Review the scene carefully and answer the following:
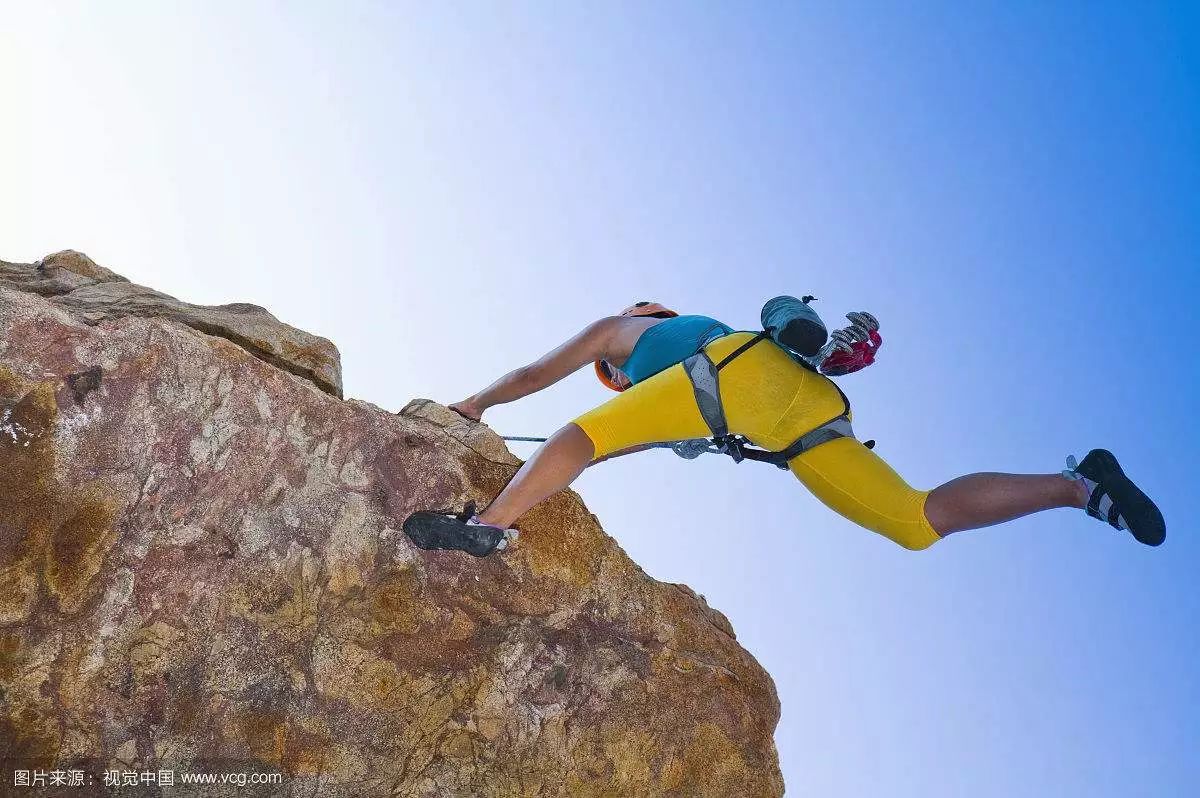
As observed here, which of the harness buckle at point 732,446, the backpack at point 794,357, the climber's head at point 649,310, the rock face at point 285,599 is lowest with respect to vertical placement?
the rock face at point 285,599

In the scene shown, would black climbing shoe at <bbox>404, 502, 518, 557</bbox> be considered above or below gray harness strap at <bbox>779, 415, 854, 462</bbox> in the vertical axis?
below

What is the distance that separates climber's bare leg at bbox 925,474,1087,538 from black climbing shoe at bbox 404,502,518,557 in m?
2.43

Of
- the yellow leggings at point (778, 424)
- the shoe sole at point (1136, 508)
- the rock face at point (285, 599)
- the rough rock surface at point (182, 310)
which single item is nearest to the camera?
the rock face at point (285, 599)

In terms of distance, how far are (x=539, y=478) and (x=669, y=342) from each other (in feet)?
4.58

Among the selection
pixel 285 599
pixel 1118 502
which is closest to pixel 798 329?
pixel 1118 502

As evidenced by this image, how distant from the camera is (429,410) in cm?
579

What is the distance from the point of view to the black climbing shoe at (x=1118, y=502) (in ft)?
14.4

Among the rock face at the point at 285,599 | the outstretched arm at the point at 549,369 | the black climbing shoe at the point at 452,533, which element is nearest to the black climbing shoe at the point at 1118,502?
the rock face at the point at 285,599

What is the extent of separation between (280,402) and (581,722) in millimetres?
2498

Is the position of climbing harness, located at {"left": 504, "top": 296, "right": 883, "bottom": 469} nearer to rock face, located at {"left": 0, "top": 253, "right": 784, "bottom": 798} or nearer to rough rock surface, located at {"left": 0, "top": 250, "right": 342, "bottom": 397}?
rock face, located at {"left": 0, "top": 253, "right": 784, "bottom": 798}

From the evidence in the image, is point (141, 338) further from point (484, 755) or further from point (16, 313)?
point (484, 755)

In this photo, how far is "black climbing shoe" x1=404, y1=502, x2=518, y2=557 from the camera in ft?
15.4

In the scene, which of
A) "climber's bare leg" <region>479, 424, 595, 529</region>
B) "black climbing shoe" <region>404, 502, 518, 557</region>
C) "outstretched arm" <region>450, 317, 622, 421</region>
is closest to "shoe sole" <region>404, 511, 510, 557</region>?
"black climbing shoe" <region>404, 502, 518, 557</region>

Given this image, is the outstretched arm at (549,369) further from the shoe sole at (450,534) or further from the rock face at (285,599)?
the shoe sole at (450,534)
